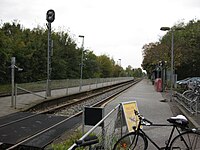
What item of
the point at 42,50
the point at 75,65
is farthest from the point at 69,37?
the point at 42,50

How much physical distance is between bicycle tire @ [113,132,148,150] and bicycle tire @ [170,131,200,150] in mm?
564

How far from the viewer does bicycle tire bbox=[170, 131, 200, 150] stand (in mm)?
5102

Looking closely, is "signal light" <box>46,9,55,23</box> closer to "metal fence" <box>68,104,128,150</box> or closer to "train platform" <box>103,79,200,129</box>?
"train platform" <box>103,79,200,129</box>

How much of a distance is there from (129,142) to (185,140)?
3.38 ft

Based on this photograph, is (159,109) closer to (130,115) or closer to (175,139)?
(130,115)

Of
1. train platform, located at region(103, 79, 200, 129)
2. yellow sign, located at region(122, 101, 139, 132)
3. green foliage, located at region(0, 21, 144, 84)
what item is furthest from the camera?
green foliage, located at region(0, 21, 144, 84)

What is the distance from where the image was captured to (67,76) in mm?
48344

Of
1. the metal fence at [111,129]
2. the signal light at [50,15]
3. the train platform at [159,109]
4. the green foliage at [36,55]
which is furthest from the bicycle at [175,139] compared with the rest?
the green foliage at [36,55]

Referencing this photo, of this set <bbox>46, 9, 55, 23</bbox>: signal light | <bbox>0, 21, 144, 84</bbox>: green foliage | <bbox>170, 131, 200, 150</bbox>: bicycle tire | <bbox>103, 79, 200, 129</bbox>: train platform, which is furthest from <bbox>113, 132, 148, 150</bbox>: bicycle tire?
<bbox>0, 21, 144, 84</bbox>: green foliage

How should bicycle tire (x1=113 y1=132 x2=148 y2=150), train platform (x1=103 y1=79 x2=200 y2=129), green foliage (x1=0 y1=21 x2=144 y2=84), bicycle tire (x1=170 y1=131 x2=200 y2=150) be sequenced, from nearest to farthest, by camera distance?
bicycle tire (x1=170 y1=131 x2=200 y2=150) → bicycle tire (x1=113 y1=132 x2=148 y2=150) → train platform (x1=103 y1=79 x2=200 y2=129) → green foliage (x1=0 y1=21 x2=144 y2=84)

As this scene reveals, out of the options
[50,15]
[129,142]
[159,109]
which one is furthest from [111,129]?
[50,15]

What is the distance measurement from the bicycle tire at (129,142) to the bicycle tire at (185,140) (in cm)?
56

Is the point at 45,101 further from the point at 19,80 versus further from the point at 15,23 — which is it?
the point at 15,23

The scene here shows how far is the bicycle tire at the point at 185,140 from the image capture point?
5.10 meters
